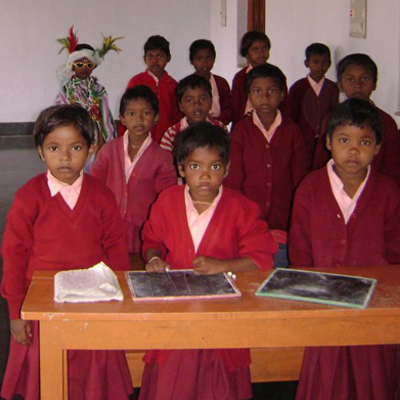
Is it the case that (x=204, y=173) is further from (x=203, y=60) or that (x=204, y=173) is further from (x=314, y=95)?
(x=203, y=60)

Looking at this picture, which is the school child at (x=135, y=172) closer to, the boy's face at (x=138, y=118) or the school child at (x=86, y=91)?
the boy's face at (x=138, y=118)

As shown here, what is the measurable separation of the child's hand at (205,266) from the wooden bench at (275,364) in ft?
2.45

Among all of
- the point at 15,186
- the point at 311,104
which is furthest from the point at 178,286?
the point at 15,186

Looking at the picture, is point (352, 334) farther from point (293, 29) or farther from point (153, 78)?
point (293, 29)

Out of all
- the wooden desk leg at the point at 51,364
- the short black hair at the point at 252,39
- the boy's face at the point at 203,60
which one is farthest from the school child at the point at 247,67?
the wooden desk leg at the point at 51,364

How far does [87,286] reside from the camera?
6.35ft

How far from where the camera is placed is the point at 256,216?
2344 mm

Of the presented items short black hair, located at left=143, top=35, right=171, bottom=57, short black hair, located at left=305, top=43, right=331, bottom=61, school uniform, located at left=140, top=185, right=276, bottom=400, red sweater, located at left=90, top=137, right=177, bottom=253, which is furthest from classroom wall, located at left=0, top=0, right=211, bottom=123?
school uniform, located at left=140, top=185, right=276, bottom=400

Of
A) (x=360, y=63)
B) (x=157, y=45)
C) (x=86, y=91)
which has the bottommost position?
(x=86, y=91)

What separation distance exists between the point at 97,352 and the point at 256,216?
72 centimetres

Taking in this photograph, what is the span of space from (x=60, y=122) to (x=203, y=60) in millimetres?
3241

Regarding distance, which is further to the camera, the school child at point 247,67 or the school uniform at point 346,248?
the school child at point 247,67

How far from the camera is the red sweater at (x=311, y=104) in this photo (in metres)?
4.84

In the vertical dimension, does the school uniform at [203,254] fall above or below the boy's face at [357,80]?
below
